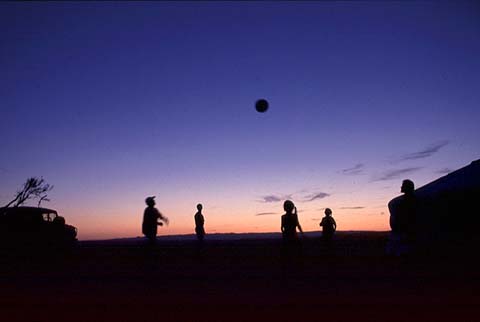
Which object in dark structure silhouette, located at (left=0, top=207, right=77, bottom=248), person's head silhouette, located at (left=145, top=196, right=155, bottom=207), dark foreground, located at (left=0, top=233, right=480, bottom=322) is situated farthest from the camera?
dark structure silhouette, located at (left=0, top=207, right=77, bottom=248)

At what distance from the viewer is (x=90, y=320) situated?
4934 mm

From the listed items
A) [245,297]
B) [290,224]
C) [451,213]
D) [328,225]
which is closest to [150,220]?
[290,224]

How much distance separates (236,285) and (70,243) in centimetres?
1443

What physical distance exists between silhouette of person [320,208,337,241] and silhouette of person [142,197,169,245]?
5862 millimetres

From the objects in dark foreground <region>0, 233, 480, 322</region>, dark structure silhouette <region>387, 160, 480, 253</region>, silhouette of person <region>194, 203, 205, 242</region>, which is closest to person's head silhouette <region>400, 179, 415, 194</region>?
dark foreground <region>0, 233, 480, 322</region>

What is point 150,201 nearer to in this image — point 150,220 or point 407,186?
point 150,220

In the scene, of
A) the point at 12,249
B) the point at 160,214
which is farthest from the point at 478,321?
the point at 12,249

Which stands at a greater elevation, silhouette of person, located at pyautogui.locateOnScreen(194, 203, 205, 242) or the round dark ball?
the round dark ball

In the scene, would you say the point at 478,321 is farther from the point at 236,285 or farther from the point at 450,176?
the point at 450,176

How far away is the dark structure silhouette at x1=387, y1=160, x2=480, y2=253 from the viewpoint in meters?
15.5

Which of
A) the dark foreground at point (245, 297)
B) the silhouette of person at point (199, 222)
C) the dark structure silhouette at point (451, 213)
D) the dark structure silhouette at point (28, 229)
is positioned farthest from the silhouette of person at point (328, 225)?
the dark structure silhouette at point (28, 229)

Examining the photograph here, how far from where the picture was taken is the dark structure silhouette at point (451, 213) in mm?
15539

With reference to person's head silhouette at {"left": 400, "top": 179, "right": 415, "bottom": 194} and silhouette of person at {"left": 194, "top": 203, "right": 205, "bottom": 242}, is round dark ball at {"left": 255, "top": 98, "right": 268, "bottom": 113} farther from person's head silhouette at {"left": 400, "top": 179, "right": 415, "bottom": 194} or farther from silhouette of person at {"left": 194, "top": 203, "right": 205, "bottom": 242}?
person's head silhouette at {"left": 400, "top": 179, "right": 415, "bottom": 194}

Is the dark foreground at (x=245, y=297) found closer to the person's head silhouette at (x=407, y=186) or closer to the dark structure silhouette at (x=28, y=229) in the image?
the person's head silhouette at (x=407, y=186)
